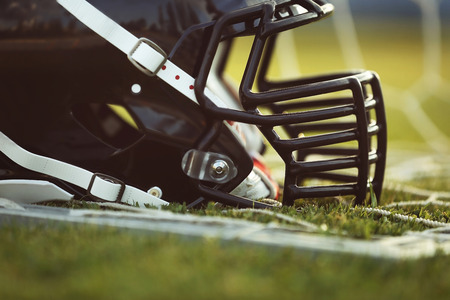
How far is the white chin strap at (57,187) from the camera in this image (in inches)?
60.9

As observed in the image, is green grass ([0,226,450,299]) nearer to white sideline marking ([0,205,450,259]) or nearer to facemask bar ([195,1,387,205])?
white sideline marking ([0,205,450,259])

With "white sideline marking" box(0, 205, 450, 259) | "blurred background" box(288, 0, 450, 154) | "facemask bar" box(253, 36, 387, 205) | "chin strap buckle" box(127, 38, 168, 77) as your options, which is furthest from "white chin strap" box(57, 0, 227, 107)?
"blurred background" box(288, 0, 450, 154)

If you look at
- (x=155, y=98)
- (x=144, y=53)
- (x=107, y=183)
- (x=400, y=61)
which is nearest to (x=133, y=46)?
(x=144, y=53)

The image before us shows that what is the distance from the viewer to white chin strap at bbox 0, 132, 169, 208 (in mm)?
1548

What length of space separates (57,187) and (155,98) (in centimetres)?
34

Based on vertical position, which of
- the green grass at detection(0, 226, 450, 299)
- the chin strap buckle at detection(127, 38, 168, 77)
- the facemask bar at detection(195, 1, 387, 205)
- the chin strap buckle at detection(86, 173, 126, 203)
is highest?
the chin strap buckle at detection(127, 38, 168, 77)

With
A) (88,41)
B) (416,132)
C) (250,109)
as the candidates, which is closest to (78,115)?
(88,41)

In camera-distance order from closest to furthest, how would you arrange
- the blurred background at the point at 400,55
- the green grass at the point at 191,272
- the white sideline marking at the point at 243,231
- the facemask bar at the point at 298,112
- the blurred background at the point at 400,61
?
the green grass at the point at 191,272
the white sideline marking at the point at 243,231
the facemask bar at the point at 298,112
the blurred background at the point at 400,61
the blurred background at the point at 400,55

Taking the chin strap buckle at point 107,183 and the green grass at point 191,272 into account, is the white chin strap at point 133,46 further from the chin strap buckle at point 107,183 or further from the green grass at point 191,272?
the green grass at point 191,272

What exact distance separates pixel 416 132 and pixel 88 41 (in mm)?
3902

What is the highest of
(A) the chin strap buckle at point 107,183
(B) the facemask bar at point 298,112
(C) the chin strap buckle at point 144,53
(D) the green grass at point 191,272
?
(C) the chin strap buckle at point 144,53

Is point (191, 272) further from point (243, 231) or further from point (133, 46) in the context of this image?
point (133, 46)

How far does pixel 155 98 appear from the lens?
1.55m

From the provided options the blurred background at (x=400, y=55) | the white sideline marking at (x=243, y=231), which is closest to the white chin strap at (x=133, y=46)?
the white sideline marking at (x=243, y=231)
